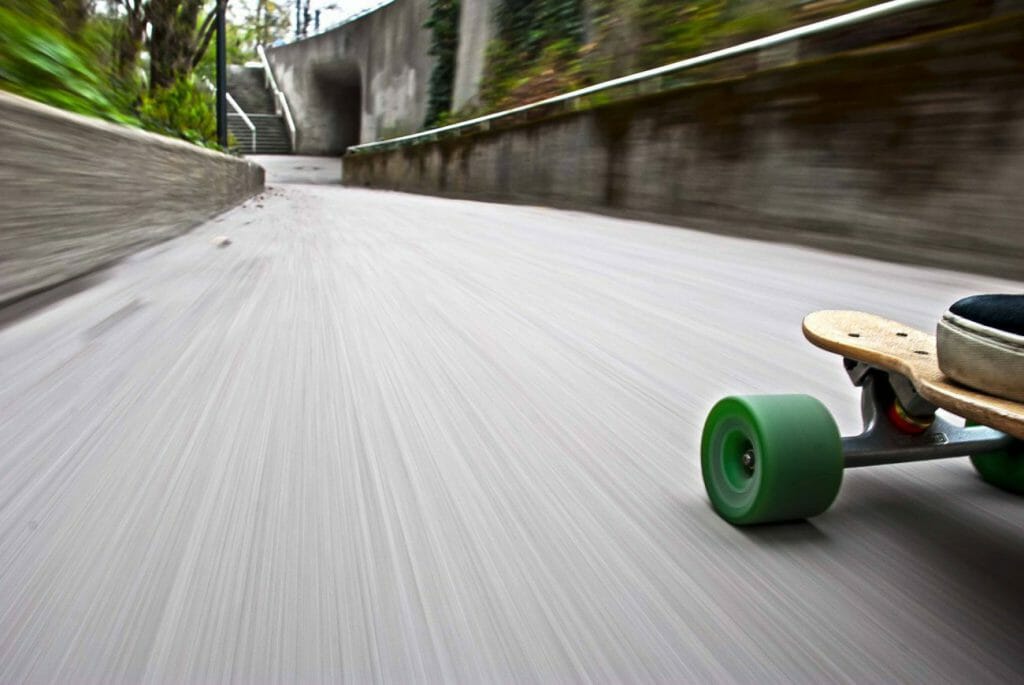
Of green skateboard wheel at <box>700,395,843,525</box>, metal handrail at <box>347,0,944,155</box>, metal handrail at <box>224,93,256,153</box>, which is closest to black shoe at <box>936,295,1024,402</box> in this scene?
green skateboard wheel at <box>700,395,843,525</box>

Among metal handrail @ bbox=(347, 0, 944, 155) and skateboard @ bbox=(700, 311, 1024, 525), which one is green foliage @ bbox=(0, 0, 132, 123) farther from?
metal handrail @ bbox=(347, 0, 944, 155)

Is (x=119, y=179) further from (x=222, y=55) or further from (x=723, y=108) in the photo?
(x=222, y=55)

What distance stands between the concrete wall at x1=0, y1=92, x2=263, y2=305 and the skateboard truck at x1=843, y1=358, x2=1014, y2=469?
2.95m

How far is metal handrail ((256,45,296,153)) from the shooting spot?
1722 inches

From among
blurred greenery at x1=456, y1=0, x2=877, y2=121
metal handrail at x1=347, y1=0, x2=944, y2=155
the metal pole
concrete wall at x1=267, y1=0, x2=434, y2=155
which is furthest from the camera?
concrete wall at x1=267, y1=0, x2=434, y2=155

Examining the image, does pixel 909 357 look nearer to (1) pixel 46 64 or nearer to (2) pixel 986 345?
(2) pixel 986 345

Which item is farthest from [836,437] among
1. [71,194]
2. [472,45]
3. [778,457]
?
[472,45]

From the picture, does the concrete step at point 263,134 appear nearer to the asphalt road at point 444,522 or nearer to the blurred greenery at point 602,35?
the blurred greenery at point 602,35

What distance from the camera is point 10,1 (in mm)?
4773

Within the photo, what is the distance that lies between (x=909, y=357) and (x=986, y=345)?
27 cm

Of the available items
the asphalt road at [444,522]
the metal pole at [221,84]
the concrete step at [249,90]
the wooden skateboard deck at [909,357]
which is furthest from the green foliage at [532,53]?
the concrete step at [249,90]

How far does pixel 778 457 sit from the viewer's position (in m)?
1.37

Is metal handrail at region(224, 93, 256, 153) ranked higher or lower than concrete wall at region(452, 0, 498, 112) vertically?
lower

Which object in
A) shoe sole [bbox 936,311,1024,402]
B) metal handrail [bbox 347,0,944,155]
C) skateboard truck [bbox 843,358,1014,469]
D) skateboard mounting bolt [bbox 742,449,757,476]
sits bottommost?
skateboard mounting bolt [bbox 742,449,757,476]
